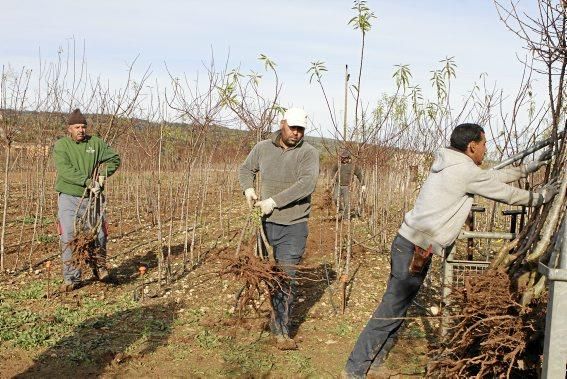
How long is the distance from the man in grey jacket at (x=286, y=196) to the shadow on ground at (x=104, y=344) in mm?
1033

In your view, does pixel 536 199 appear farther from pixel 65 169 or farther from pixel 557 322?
pixel 65 169

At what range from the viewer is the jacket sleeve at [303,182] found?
3801 mm

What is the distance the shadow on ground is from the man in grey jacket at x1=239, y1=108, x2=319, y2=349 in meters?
1.03

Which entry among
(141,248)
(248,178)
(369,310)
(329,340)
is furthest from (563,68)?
(141,248)

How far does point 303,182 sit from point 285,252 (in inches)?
22.2

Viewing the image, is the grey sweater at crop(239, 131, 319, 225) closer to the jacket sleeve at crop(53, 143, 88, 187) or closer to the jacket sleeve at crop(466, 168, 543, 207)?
the jacket sleeve at crop(466, 168, 543, 207)

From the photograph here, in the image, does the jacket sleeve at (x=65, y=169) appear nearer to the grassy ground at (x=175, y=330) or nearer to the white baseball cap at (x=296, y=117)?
the grassy ground at (x=175, y=330)

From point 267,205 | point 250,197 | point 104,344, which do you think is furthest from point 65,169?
point 267,205

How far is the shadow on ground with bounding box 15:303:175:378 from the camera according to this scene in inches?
142

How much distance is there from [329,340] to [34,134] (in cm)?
646

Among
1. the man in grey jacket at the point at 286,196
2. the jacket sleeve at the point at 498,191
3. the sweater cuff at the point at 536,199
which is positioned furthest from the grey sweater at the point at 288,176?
the sweater cuff at the point at 536,199

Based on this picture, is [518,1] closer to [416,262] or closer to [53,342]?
[416,262]

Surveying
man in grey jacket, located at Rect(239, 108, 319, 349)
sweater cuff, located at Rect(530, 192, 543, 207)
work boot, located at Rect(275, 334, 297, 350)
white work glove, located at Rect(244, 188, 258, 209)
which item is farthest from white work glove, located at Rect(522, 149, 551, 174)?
work boot, located at Rect(275, 334, 297, 350)

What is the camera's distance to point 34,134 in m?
8.46
